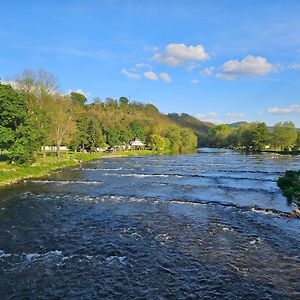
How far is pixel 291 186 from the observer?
35719mm

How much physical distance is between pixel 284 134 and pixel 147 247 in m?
136

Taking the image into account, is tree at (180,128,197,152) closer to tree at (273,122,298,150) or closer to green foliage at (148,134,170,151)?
green foliage at (148,134,170,151)

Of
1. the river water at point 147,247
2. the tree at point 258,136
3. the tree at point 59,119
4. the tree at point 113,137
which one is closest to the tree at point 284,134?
the tree at point 258,136

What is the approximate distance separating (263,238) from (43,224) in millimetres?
13691

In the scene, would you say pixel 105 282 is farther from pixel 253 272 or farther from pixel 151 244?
pixel 253 272

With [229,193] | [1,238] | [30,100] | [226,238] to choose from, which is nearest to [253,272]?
[226,238]

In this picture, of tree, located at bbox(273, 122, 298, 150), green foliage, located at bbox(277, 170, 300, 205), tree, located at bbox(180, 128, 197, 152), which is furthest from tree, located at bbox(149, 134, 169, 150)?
green foliage, located at bbox(277, 170, 300, 205)

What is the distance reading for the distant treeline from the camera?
47.4 m

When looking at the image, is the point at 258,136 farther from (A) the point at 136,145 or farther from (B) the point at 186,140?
(A) the point at 136,145

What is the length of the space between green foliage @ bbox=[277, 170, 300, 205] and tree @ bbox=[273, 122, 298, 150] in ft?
345

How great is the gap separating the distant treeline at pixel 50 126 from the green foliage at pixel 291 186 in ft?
117

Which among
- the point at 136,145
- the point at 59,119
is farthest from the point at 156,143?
the point at 59,119

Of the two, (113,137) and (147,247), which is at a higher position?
(113,137)

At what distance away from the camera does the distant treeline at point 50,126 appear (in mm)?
47406
